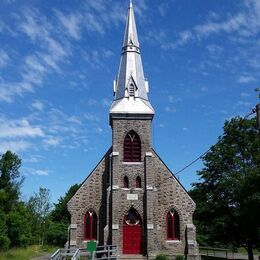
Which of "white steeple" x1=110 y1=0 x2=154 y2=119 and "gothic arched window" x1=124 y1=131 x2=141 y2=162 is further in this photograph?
"white steeple" x1=110 y1=0 x2=154 y2=119

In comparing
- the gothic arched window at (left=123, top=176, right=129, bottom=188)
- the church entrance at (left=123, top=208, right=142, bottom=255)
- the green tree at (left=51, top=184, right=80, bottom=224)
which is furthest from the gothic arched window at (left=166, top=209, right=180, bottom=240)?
the green tree at (left=51, top=184, right=80, bottom=224)

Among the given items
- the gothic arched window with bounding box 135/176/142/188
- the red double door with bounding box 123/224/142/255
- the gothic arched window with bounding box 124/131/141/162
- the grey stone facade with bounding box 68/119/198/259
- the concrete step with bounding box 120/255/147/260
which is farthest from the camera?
the gothic arched window with bounding box 124/131/141/162

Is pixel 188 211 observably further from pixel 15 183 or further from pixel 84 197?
pixel 15 183

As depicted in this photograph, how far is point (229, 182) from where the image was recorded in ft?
110

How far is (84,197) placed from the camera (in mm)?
32312

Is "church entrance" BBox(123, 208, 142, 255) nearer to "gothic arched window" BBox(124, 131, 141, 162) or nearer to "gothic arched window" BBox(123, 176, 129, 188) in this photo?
"gothic arched window" BBox(123, 176, 129, 188)

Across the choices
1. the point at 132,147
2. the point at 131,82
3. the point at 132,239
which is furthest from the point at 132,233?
the point at 131,82

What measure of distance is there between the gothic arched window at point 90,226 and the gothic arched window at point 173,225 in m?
5.76

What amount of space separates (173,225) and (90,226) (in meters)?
6.55

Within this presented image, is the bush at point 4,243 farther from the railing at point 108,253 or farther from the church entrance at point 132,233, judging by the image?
the church entrance at point 132,233

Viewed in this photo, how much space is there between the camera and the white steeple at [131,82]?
110 ft

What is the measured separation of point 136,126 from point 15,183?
24.0 metres

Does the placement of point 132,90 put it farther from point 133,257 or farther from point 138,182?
point 133,257

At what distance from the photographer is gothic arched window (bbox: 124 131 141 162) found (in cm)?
3241
